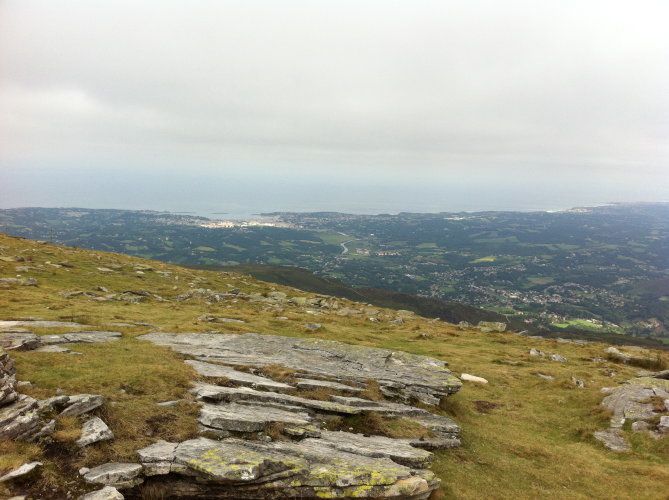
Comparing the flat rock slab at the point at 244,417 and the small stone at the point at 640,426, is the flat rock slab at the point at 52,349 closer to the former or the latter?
the flat rock slab at the point at 244,417

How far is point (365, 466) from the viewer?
14117 millimetres

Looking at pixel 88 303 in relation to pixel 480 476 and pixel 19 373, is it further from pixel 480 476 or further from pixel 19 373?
pixel 480 476

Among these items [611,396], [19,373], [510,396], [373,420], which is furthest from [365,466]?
[611,396]

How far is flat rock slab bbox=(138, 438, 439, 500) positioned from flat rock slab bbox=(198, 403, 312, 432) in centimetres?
91

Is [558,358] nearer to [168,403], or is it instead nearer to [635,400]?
[635,400]

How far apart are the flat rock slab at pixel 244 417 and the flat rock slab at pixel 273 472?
91 centimetres

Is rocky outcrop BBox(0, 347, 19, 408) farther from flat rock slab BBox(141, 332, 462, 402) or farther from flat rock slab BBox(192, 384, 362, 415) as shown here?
flat rock slab BBox(141, 332, 462, 402)

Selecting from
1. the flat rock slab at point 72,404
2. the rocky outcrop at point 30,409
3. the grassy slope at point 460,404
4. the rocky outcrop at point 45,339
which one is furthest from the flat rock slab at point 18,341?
the flat rock slab at point 72,404

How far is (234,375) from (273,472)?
9443 mm

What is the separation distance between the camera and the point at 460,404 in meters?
27.4

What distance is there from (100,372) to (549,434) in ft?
87.7

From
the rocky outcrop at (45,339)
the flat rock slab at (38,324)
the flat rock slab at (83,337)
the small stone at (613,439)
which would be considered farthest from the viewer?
the flat rock slab at (38,324)

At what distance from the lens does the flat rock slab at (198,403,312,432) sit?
50.8ft

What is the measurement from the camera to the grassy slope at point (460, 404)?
596 inches
